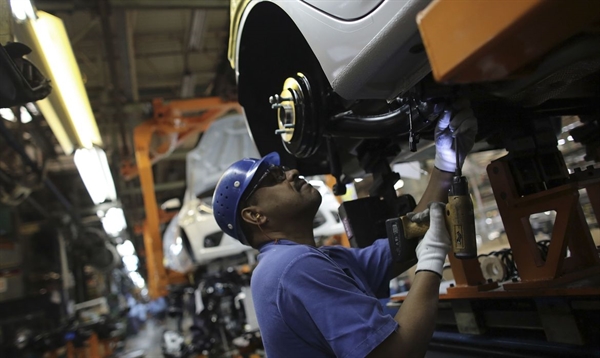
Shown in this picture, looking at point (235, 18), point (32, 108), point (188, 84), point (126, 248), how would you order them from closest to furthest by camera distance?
point (235, 18) → point (32, 108) → point (188, 84) → point (126, 248)

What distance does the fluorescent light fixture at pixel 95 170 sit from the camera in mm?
4418

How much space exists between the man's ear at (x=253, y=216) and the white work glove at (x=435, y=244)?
1.84 ft

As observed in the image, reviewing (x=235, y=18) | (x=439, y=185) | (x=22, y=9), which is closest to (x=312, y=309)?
(x=439, y=185)

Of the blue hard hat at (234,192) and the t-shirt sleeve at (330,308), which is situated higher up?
the blue hard hat at (234,192)

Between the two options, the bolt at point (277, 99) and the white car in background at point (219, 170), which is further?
the white car in background at point (219, 170)

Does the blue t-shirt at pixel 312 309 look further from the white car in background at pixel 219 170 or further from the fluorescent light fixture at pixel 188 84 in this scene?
the fluorescent light fixture at pixel 188 84

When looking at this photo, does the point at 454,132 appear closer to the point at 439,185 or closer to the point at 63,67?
the point at 439,185

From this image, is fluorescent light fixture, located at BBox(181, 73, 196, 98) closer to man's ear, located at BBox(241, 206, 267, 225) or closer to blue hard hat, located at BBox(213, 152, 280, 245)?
blue hard hat, located at BBox(213, 152, 280, 245)

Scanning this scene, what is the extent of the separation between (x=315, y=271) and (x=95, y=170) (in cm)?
449

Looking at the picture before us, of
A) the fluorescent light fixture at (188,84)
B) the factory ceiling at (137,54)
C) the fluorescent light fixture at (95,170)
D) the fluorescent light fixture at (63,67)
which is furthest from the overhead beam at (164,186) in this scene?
the fluorescent light fixture at (63,67)

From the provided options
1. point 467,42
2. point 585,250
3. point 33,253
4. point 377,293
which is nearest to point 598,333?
point 585,250

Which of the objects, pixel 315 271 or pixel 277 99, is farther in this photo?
pixel 277 99

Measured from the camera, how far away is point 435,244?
1.12 metres

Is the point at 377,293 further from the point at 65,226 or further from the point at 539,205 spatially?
the point at 65,226
